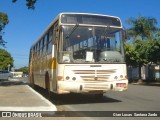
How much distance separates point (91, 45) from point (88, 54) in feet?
1.31

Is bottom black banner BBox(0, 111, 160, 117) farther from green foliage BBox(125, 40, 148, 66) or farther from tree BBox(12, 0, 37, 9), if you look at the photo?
green foliage BBox(125, 40, 148, 66)

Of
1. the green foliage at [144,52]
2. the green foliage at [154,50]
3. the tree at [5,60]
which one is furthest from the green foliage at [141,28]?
the tree at [5,60]

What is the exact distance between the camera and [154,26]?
62125 mm

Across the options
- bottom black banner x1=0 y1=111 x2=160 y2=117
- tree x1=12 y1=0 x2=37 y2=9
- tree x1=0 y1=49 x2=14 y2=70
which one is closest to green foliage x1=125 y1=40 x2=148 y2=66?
tree x1=12 y1=0 x2=37 y2=9

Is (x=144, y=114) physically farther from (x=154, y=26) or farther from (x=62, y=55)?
(x=154, y=26)

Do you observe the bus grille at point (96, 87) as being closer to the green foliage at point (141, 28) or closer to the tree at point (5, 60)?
the green foliage at point (141, 28)

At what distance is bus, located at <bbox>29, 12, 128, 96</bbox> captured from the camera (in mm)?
14852

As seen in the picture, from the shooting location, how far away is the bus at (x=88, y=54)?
1485 cm

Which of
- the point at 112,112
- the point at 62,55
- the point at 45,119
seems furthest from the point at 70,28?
the point at 45,119

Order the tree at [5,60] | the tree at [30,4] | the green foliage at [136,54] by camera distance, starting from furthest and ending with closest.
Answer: the tree at [5,60] → the green foliage at [136,54] → the tree at [30,4]

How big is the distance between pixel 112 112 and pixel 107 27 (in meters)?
4.30

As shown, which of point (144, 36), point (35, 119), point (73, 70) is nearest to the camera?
point (35, 119)

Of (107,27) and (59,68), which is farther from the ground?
(107,27)

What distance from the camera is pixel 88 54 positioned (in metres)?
15.1
